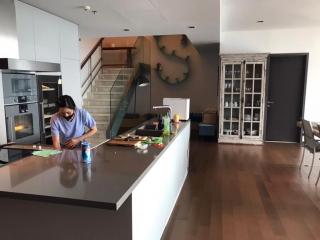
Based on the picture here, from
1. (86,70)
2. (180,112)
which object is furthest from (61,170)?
(86,70)

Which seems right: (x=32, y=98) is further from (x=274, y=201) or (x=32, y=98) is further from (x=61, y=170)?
(x=274, y=201)

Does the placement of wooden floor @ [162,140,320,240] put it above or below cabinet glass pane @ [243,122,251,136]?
below

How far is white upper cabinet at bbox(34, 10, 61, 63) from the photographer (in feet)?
11.6

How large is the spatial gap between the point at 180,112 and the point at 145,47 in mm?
5086

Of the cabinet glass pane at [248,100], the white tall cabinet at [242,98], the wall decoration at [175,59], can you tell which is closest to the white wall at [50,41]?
the white tall cabinet at [242,98]

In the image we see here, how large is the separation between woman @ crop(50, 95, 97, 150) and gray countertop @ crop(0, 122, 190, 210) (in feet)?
1.81

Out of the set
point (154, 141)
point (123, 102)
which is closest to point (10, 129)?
point (154, 141)

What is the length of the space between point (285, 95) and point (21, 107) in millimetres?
5779

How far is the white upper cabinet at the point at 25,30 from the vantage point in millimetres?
3189

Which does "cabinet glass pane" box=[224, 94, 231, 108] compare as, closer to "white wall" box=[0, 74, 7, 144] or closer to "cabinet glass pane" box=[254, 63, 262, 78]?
"cabinet glass pane" box=[254, 63, 262, 78]

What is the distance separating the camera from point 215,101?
856 cm

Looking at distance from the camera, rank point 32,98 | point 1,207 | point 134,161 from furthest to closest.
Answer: point 32,98
point 134,161
point 1,207

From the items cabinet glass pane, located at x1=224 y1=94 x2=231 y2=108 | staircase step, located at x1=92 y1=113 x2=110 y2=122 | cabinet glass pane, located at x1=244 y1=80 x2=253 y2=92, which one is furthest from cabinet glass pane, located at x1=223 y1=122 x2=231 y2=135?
staircase step, located at x1=92 y1=113 x2=110 y2=122

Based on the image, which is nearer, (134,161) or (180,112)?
(134,161)
